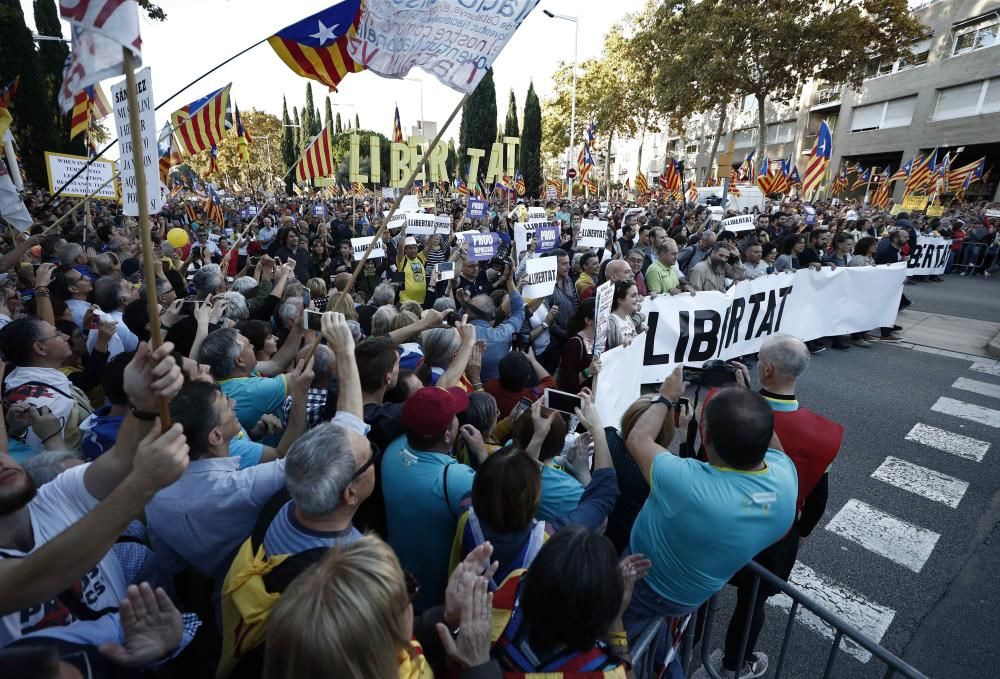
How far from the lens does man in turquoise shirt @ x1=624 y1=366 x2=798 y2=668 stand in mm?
1901

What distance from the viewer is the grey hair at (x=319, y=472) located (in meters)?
1.65

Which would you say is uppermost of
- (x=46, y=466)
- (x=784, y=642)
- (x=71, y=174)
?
(x=71, y=174)

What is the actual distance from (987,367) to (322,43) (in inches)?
395

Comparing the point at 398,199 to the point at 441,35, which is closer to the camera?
the point at 398,199

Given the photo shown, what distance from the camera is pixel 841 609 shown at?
3.25m

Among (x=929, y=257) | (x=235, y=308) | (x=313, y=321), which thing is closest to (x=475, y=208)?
(x=235, y=308)

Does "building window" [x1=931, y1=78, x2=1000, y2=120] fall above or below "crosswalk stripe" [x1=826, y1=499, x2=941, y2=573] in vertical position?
above

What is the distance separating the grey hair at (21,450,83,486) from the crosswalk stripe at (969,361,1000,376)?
10.5 m

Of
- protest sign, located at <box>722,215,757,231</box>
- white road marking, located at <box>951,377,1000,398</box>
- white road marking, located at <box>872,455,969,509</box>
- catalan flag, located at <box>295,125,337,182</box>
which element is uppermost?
catalan flag, located at <box>295,125,337,182</box>

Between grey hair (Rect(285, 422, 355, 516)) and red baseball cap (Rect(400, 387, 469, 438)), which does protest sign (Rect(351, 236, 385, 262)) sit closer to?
red baseball cap (Rect(400, 387, 469, 438))

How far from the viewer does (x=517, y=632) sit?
1.48 meters

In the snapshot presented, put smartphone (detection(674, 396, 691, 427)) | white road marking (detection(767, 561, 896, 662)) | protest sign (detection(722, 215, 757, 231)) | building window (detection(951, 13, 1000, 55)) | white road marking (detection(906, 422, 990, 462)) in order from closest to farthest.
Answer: smartphone (detection(674, 396, 691, 427))
white road marking (detection(767, 561, 896, 662))
white road marking (detection(906, 422, 990, 462))
protest sign (detection(722, 215, 757, 231))
building window (detection(951, 13, 1000, 55))

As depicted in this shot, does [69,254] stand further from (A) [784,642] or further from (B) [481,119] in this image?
(B) [481,119]

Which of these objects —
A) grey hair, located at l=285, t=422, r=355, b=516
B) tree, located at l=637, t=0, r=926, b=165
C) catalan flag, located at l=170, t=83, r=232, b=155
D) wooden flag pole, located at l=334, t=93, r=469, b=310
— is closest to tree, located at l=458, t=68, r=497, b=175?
tree, located at l=637, t=0, r=926, b=165
